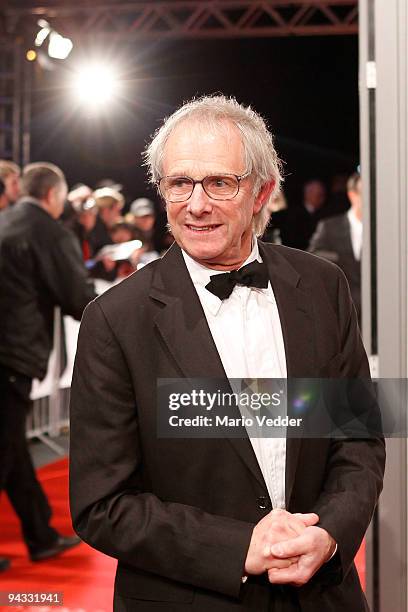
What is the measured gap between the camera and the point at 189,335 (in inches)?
57.8

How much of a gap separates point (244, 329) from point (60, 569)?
6.71ft

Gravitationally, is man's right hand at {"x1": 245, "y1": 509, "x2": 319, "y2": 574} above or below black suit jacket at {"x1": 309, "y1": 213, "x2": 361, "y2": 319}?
below

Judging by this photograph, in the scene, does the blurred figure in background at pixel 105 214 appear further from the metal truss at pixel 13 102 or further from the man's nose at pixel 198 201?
the man's nose at pixel 198 201

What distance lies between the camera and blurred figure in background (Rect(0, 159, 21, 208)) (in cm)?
434

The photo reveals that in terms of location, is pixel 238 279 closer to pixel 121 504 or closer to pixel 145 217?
pixel 121 504

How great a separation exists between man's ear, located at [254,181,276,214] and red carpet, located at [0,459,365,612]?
1261 mm

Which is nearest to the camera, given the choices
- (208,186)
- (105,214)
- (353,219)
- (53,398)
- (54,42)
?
(208,186)

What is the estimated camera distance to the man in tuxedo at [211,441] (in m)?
1.39

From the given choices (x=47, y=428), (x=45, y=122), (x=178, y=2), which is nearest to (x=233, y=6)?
(x=178, y=2)

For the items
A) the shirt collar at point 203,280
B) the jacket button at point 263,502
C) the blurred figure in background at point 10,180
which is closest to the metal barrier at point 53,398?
the blurred figure in background at point 10,180

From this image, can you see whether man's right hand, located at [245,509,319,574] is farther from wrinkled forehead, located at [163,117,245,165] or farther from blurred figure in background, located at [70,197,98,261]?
blurred figure in background, located at [70,197,98,261]

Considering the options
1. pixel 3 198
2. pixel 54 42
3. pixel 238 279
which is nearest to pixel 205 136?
pixel 238 279

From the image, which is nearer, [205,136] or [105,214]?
[205,136]

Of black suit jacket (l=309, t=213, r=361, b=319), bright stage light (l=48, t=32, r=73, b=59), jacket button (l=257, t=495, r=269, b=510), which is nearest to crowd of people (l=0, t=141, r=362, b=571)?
bright stage light (l=48, t=32, r=73, b=59)
